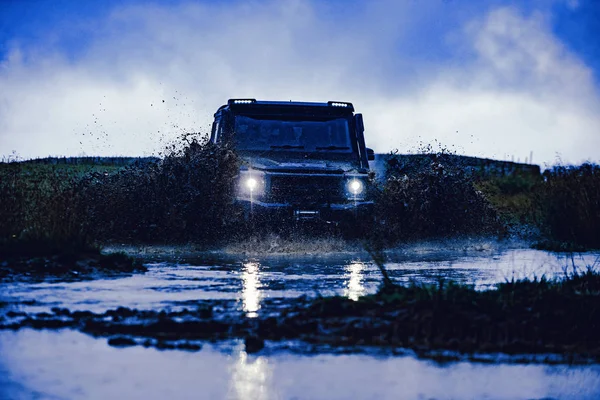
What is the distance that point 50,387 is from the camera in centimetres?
607

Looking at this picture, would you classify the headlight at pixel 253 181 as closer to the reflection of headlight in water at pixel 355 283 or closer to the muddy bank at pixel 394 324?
the reflection of headlight in water at pixel 355 283

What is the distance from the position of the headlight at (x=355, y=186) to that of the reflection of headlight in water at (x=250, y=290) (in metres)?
2.98

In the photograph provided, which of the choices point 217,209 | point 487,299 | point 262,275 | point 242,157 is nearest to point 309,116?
point 242,157

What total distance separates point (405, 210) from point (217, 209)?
421 cm

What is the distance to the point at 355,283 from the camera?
482 inches

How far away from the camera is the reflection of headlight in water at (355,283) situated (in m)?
10.8

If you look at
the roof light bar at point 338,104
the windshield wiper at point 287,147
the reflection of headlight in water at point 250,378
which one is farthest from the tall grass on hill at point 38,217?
the reflection of headlight in water at point 250,378

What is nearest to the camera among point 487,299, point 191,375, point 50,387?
point 50,387

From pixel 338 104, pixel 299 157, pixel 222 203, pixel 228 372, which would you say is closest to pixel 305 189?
pixel 299 157

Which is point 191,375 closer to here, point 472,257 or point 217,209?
point 472,257

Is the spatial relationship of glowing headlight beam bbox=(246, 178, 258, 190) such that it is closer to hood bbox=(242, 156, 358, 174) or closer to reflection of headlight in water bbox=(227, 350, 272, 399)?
hood bbox=(242, 156, 358, 174)

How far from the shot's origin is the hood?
16859mm

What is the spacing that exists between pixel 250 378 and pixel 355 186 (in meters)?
11.2

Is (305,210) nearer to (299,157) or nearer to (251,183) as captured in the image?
(299,157)
